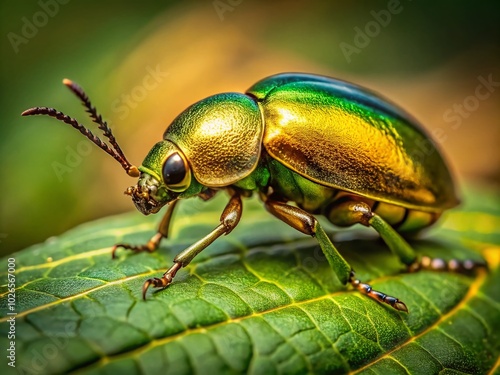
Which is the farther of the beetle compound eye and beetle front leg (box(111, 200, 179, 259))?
beetle front leg (box(111, 200, 179, 259))

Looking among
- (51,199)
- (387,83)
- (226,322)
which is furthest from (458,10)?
(226,322)

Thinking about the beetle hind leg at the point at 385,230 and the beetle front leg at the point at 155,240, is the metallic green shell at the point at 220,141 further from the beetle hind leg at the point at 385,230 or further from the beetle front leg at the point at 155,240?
the beetle hind leg at the point at 385,230

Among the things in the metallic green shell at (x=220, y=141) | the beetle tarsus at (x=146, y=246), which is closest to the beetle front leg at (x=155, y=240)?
the beetle tarsus at (x=146, y=246)

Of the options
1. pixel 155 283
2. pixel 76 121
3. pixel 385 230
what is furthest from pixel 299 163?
pixel 76 121

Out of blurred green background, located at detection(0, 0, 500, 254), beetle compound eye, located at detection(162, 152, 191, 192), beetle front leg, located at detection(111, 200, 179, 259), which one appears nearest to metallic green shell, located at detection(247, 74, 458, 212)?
beetle compound eye, located at detection(162, 152, 191, 192)

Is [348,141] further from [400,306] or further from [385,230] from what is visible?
[400,306]

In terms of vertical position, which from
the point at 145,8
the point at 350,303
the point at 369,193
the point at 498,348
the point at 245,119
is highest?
the point at 145,8

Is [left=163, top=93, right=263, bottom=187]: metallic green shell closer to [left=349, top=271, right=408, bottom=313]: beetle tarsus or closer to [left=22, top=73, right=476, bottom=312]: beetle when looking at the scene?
[left=22, top=73, right=476, bottom=312]: beetle

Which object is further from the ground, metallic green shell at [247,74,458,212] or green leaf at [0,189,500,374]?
metallic green shell at [247,74,458,212]

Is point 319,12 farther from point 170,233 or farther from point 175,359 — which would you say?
point 175,359
